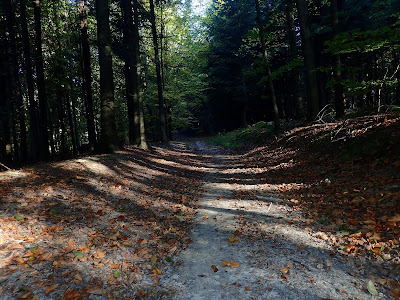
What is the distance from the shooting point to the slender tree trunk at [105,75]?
11.2 m

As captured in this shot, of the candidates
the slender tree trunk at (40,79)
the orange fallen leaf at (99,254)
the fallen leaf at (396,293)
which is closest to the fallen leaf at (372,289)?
the fallen leaf at (396,293)

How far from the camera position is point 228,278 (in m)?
3.42

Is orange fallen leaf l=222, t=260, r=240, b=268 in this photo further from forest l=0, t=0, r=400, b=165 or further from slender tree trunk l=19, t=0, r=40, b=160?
slender tree trunk l=19, t=0, r=40, b=160

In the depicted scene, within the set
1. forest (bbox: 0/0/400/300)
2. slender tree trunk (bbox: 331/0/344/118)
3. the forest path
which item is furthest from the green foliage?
the forest path

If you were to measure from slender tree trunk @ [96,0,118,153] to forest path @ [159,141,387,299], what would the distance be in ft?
25.6

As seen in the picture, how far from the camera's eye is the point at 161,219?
576 centimetres

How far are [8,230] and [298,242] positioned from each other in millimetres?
4728

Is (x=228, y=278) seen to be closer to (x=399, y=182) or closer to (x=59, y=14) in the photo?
(x=399, y=182)

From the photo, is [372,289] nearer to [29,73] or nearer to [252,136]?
[29,73]

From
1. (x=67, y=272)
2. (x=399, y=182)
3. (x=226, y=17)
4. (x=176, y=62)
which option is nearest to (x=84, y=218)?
(x=67, y=272)

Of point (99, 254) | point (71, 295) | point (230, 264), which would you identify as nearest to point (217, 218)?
point (230, 264)

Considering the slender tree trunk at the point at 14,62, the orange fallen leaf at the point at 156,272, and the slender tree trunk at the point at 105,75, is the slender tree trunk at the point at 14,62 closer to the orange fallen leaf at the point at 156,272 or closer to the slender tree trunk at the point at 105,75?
the slender tree trunk at the point at 105,75

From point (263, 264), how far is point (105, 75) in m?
10.8

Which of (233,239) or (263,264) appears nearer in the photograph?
(263,264)
